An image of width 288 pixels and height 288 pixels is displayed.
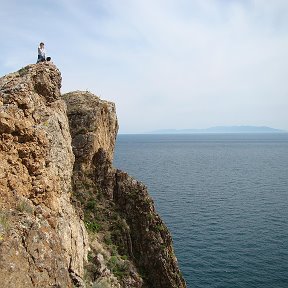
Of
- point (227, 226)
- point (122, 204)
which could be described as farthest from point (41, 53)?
point (227, 226)

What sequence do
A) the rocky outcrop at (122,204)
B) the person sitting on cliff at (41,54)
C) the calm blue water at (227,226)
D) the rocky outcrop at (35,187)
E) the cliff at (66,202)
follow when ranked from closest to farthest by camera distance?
the rocky outcrop at (35,187) < the cliff at (66,202) < the person sitting on cliff at (41,54) < the rocky outcrop at (122,204) < the calm blue water at (227,226)

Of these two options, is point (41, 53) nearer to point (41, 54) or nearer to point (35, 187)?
point (41, 54)

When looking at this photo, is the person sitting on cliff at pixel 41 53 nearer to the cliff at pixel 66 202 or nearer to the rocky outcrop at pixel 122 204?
the cliff at pixel 66 202

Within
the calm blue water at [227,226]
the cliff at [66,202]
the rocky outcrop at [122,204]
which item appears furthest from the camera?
the calm blue water at [227,226]

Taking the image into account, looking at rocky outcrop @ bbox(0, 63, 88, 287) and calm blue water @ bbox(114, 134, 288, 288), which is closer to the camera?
rocky outcrop @ bbox(0, 63, 88, 287)

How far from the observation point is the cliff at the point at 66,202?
14273mm

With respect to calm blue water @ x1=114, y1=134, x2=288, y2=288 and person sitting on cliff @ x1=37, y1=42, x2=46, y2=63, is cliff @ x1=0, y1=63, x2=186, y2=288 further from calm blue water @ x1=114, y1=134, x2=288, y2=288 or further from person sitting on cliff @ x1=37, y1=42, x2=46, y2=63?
calm blue water @ x1=114, y1=134, x2=288, y2=288

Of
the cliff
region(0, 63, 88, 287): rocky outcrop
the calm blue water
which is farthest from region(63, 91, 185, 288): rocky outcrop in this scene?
the calm blue water

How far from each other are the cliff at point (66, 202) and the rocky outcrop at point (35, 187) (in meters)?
0.04

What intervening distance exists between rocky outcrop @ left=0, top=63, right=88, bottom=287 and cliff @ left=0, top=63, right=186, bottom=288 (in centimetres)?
4

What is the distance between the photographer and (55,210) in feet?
59.9

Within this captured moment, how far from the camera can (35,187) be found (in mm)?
17000

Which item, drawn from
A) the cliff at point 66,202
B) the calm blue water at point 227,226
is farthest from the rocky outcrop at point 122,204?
the calm blue water at point 227,226

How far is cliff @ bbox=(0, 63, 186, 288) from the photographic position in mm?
14273
